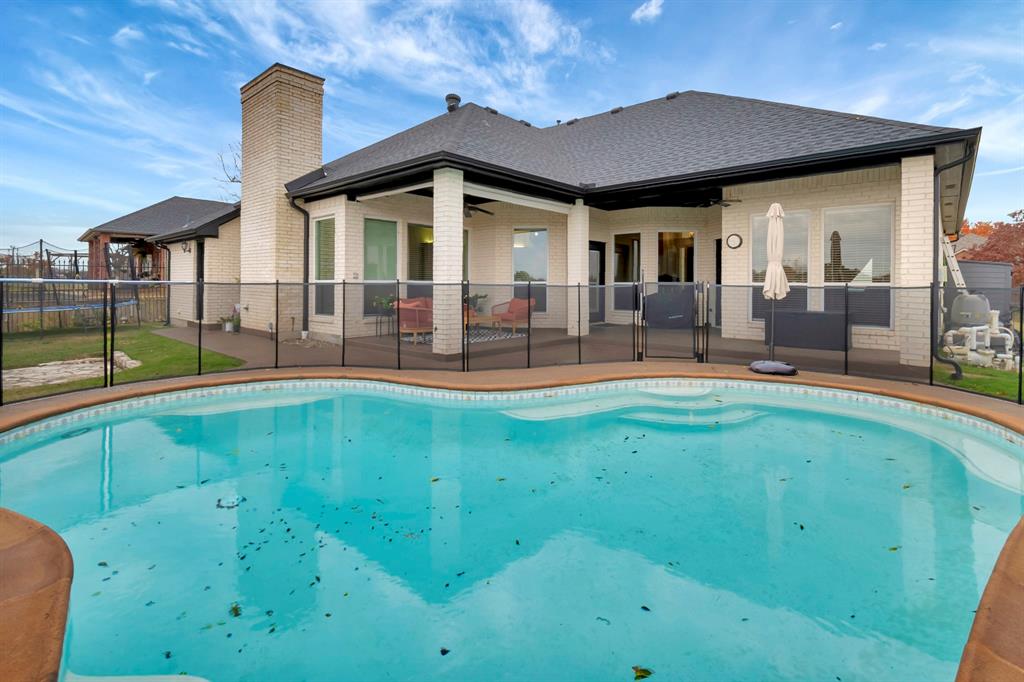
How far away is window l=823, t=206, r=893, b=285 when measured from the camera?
30.2ft

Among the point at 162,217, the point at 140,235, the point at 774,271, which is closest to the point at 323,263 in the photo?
the point at 774,271

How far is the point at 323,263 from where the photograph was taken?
11875 millimetres

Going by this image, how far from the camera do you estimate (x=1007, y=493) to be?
394cm

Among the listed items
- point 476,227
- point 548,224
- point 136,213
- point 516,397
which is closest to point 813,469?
point 516,397

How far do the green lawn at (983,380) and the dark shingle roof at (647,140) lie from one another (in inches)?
146

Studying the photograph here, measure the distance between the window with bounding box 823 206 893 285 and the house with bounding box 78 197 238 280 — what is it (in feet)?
70.3

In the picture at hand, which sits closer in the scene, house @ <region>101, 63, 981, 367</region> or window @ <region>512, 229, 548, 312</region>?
house @ <region>101, 63, 981, 367</region>

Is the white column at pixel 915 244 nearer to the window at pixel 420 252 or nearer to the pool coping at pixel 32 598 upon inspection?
the window at pixel 420 252

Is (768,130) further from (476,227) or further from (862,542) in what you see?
(862,542)

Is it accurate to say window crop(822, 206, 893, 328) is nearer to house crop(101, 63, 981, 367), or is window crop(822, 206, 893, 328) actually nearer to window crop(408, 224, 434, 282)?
house crop(101, 63, 981, 367)

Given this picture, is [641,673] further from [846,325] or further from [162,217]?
[162,217]

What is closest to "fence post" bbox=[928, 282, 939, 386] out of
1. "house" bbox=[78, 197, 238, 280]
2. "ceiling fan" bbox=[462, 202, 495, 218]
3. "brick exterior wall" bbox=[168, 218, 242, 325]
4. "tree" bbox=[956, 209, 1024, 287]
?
"ceiling fan" bbox=[462, 202, 495, 218]

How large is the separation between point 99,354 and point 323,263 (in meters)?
4.81

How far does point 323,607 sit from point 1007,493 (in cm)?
520
